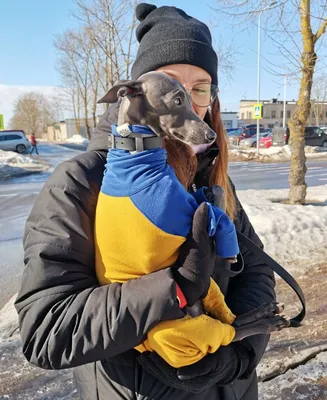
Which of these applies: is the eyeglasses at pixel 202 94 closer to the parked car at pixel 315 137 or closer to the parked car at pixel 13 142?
the parked car at pixel 315 137

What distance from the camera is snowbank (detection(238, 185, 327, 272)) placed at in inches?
226

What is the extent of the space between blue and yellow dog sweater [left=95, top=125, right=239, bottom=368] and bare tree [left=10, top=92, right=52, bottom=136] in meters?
71.7

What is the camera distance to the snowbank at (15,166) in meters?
18.9

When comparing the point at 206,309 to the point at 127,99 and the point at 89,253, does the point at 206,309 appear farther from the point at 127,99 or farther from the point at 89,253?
the point at 127,99

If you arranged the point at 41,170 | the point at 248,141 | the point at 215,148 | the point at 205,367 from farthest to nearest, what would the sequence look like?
1. the point at 248,141
2. the point at 41,170
3. the point at 215,148
4. the point at 205,367

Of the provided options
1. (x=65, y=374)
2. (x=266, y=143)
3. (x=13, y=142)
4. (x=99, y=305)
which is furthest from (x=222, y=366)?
(x=13, y=142)

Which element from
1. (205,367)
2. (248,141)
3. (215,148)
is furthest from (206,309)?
(248,141)

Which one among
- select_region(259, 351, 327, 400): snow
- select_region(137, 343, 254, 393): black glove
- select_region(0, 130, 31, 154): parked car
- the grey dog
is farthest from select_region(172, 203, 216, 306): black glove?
select_region(0, 130, 31, 154): parked car

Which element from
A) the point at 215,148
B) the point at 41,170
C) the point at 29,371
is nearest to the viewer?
the point at 215,148

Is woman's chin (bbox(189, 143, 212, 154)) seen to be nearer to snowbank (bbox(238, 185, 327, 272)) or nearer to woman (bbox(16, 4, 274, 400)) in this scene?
woman (bbox(16, 4, 274, 400))

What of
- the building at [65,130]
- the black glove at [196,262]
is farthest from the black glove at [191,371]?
the building at [65,130]

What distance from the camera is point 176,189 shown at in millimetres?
1224

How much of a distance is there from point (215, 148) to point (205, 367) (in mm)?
923

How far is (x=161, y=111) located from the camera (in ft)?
4.60
